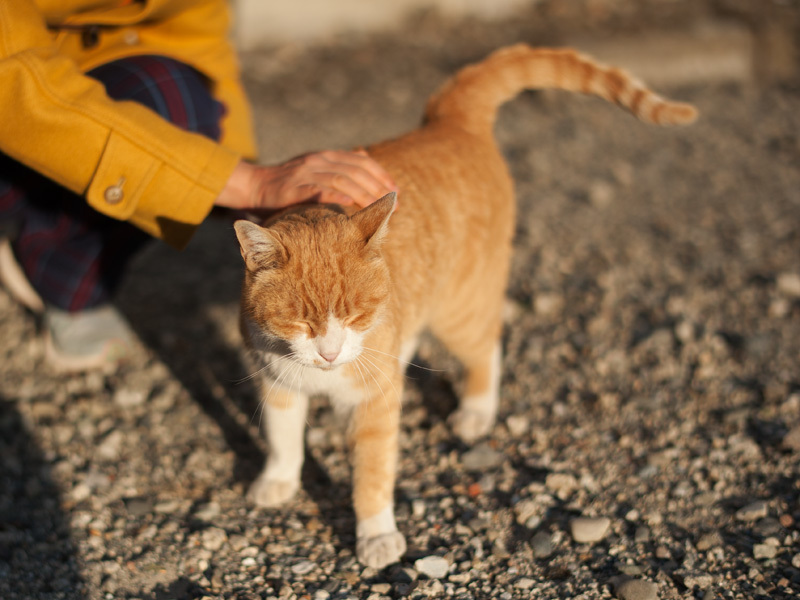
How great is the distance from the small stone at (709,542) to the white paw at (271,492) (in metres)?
1.38

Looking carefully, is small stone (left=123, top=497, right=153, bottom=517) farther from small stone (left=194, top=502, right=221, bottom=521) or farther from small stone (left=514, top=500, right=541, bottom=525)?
small stone (left=514, top=500, right=541, bottom=525)

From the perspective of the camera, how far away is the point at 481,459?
285cm

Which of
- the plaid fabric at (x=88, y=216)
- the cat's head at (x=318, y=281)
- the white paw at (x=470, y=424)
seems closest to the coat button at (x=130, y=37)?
the plaid fabric at (x=88, y=216)

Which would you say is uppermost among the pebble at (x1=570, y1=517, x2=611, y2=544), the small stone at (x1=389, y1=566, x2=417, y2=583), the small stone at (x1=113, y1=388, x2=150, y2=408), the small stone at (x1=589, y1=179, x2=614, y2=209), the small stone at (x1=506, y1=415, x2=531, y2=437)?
the small stone at (x1=589, y1=179, x2=614, y2=209)

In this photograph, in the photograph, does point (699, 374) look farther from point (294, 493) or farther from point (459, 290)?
point (294, 493)

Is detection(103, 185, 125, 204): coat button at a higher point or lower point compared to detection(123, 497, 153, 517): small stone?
higher

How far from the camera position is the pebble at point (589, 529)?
95.0 inches

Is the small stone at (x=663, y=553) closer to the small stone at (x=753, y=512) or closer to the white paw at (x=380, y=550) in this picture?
the small stone at (x=753, y=512)

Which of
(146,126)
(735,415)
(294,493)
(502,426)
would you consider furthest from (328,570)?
(735,415)

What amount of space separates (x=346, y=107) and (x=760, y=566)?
4527mm

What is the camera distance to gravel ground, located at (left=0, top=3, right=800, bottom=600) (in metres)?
2.32

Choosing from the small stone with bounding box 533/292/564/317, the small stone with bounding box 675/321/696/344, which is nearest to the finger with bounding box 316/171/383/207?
the small stone with bounding box 533/292/564/317

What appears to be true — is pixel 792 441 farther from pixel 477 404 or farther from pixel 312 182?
pixel 312 182

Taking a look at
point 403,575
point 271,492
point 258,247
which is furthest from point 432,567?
point 258,247
